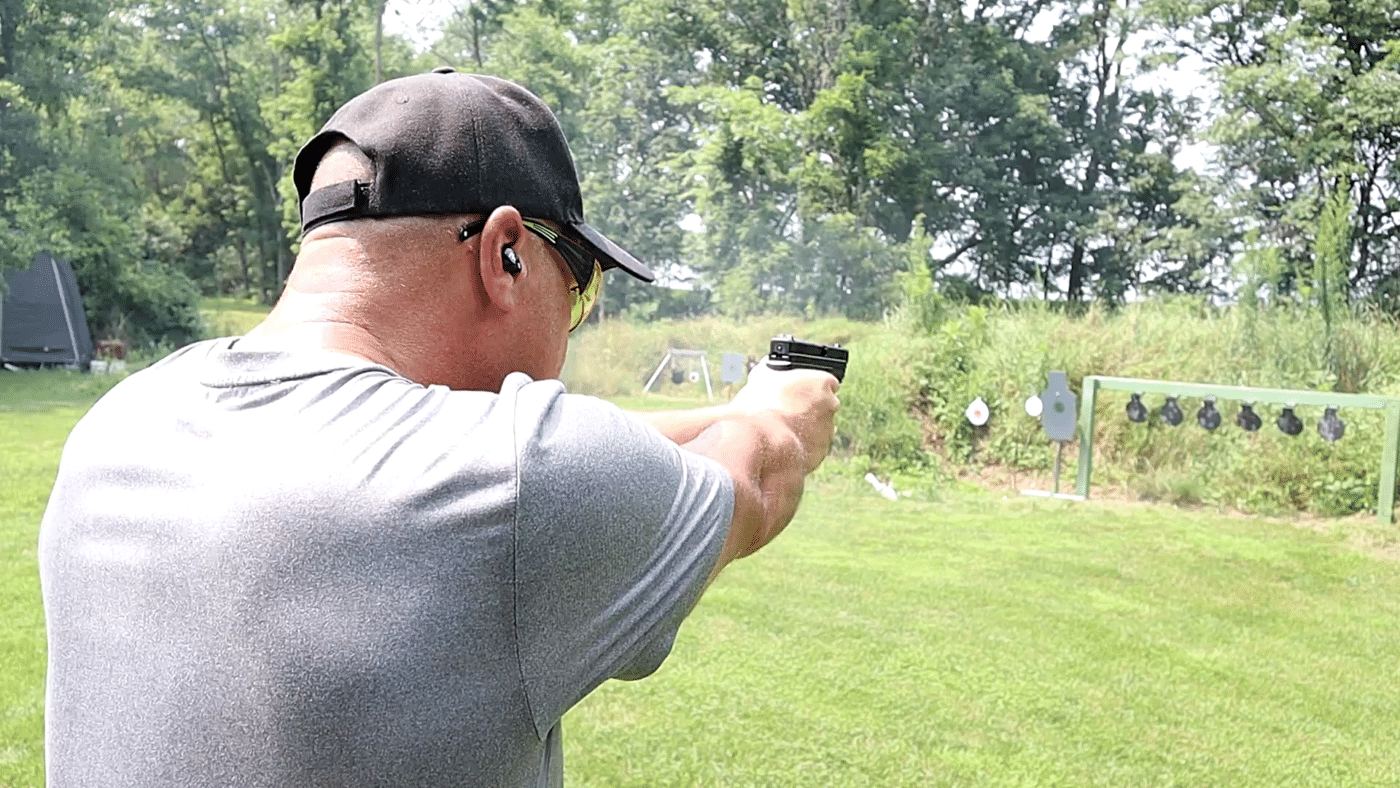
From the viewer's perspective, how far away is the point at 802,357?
1106mm

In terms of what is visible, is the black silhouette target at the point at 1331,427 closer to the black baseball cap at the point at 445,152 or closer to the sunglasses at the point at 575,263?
the sunglasses at the point at 575,263

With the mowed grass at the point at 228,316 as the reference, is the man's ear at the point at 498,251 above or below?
above

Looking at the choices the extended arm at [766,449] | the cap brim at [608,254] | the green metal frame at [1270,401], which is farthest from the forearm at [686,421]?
the green metal frame at [1270,401]

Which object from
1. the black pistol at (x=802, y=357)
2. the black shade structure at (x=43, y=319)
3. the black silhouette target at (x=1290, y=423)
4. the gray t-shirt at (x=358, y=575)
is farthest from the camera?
the black shade structure at (x=43, y=319)

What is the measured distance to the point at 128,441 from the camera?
0.67 m

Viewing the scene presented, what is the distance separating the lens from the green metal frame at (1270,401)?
581cm

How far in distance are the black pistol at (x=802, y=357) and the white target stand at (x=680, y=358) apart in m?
10.9

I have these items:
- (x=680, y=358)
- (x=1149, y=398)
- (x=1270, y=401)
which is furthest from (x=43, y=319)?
(x=1270, y=401)

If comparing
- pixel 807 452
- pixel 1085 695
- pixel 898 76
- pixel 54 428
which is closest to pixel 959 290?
pixel 898 76

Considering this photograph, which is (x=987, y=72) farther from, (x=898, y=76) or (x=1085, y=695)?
(x=1085, y=695)

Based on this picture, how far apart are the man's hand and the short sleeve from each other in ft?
0.74

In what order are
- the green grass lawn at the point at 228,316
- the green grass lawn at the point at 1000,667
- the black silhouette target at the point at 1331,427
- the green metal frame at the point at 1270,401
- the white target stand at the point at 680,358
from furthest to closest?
1. the green grass lawn at the point at 228,316
2. the white target stand at the point at 680,358
3. the black silhouette target at the point at 1331,427
4. the green metal frame at the point at 1270,401
5. the green grass lawn at the point at 1000,667

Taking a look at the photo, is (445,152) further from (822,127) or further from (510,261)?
(822,127)

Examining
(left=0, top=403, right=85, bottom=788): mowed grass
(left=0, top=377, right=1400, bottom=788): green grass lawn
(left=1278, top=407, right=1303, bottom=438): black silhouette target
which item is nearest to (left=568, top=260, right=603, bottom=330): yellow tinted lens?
(left=0, top=377, right=1400, bottom=788): green grass lawn
